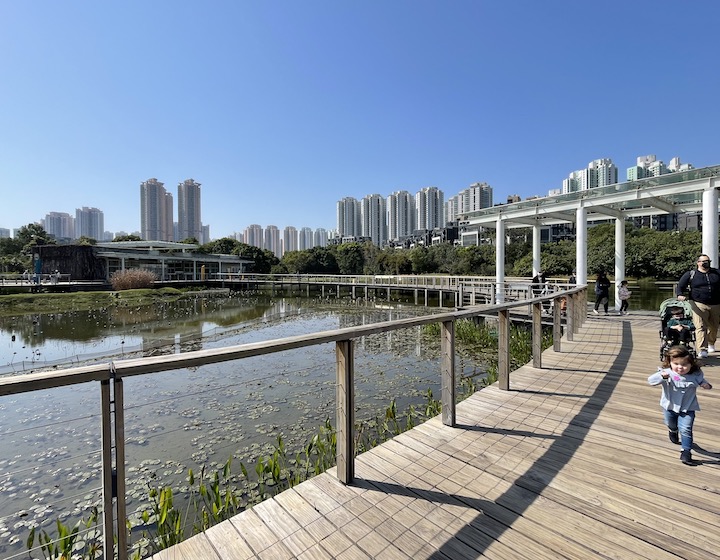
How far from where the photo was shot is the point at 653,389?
3777mm

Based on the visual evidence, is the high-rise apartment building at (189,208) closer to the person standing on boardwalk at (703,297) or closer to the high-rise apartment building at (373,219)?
the high-rise apartment building at (373,219)

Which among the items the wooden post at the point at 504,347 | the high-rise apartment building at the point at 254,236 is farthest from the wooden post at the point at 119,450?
the high-rise apartment building at the point at 254,236

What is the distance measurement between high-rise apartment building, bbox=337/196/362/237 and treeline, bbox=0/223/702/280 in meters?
52.9

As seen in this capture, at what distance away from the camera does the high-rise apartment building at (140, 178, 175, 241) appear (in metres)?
82.2

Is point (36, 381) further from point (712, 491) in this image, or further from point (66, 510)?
point (712, 491)

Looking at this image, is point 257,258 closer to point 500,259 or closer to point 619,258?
point 500,259

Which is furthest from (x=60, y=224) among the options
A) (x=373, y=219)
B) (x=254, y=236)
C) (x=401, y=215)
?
(x=401, y=215)

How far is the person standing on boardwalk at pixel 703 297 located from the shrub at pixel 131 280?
1314 inches

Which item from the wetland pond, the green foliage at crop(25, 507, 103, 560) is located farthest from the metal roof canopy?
the green foliage at crop(25, 507, 103, 560)

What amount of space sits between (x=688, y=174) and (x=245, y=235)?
367ft

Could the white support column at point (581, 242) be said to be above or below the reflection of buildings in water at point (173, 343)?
above

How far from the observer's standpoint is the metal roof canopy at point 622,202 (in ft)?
30.9

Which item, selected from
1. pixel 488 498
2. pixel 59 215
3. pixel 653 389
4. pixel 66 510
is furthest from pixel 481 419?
pixel 59 215

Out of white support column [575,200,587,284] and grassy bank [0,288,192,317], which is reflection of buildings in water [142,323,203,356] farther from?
white support column [575,200,587,284]
